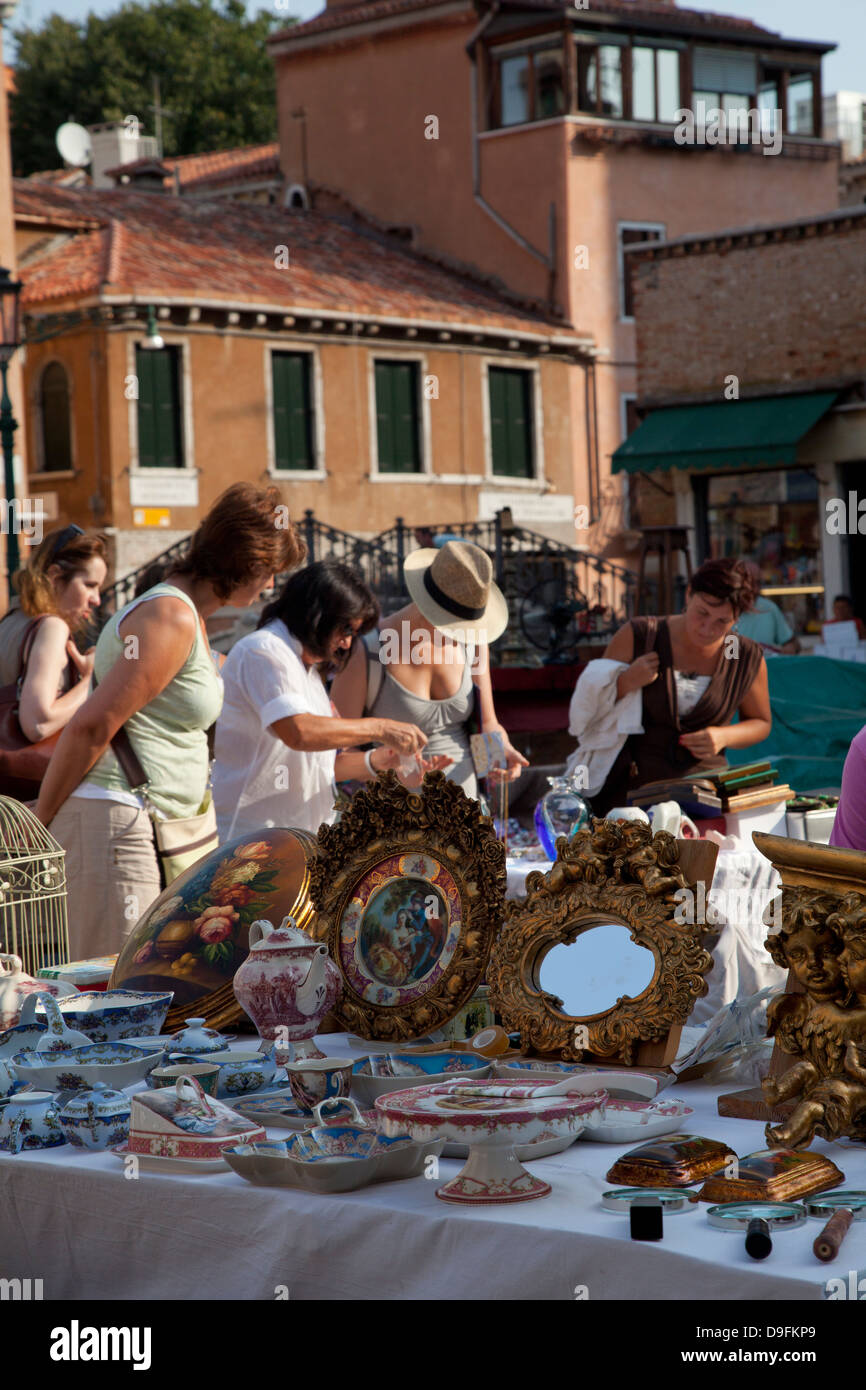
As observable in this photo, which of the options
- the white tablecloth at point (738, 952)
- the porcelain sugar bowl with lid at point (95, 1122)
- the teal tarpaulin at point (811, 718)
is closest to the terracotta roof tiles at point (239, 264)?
the teal tarpaulin at point (811, 718)

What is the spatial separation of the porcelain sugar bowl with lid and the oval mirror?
2.08 feet

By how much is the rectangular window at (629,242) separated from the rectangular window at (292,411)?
5.81m

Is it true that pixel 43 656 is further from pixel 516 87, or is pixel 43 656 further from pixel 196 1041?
pixel 516 87

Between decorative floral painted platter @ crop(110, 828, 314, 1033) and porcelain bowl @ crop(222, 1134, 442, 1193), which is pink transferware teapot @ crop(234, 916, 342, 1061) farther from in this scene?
porcelain bowl @ crop(222, 1134, 442, 1193)

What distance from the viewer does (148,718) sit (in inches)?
134

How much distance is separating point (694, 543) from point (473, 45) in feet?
28.6

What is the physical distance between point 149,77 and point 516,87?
12.3m

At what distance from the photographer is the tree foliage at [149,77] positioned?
33375 mm

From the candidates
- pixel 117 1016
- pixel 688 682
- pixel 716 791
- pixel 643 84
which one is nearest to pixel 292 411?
pixel 643 84

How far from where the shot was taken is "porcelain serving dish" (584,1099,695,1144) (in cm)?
203

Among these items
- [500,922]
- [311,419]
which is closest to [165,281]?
[311,419]

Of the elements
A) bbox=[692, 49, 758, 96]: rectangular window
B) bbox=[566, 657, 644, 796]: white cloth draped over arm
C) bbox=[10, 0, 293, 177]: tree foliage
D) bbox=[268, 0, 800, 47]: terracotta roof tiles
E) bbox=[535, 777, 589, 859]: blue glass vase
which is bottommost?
bbox=[535, 777, 589, 859]: blue glass vase
